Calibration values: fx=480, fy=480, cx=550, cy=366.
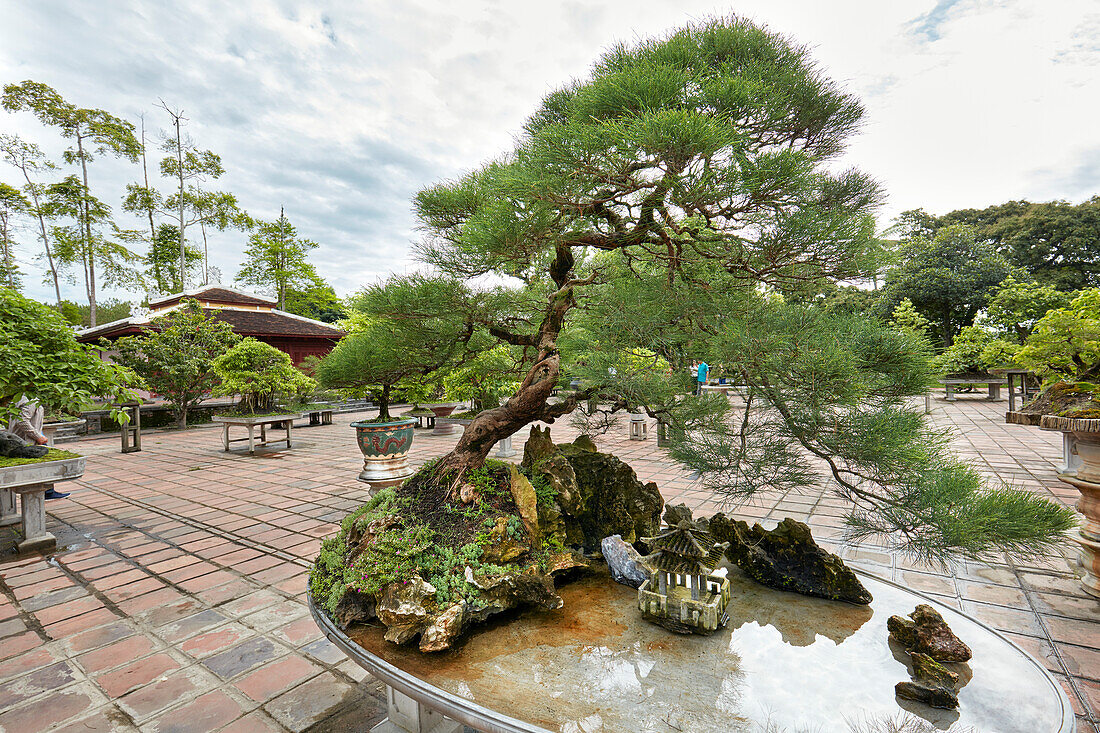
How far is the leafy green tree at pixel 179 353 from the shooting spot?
9.91 metres

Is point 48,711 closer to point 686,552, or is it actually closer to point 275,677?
point 275,677

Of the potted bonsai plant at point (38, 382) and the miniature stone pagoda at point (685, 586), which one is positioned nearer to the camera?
the miniature stone pagoda at point (685, 586)

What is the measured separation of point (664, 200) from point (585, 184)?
28cm

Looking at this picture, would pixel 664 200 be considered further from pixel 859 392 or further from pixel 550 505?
pixel 550 505

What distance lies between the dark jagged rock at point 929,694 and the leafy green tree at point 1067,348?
7.74 feet

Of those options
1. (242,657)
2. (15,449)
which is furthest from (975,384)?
(15,449)

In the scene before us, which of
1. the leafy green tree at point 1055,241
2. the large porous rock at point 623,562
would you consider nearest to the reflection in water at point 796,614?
the large porous rock at point 623,562

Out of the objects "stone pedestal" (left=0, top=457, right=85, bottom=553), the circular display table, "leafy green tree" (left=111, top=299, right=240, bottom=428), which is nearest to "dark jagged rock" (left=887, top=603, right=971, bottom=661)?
the circular display table

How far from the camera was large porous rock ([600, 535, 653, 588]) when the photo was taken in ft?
5.71

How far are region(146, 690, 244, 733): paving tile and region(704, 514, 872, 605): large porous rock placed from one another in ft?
6.57

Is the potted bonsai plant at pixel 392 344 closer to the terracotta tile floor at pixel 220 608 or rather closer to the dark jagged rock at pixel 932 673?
the terracotta tile floor at pixel 220 608

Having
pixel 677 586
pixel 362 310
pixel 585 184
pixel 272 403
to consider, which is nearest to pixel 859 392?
pixel 677 586

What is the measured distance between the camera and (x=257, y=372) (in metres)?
6.84

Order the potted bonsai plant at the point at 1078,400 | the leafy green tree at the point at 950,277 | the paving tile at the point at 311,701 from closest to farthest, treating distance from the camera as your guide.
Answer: the paving tile at the point at 311,701 < the potted bonsai plant at the point at 1078,400 < the leafy green tree at the point at 950,277
